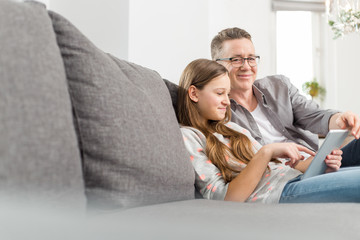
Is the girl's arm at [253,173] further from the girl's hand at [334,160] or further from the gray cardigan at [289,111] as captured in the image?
the gray cardigan at [289,111]

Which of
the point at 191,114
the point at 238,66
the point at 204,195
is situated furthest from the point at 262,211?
the point at 238,66

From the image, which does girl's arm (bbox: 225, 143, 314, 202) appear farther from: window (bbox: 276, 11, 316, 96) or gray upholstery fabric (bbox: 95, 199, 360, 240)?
window (bbox: 276, 11, 316, 96)

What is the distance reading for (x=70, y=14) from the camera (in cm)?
338

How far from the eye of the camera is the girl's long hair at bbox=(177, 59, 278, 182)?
1423mm

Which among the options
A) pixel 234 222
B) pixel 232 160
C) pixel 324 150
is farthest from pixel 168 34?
pixel 234 222

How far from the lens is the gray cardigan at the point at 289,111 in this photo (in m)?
2.08

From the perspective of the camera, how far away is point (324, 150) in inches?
54.3

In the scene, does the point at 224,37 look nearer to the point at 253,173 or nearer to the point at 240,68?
the point at 240,68

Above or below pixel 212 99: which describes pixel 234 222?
below

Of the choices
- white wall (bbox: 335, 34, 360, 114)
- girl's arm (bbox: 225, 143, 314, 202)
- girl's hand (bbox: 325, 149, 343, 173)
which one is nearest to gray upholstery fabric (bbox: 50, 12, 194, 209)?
girl's arm (bbox: 225, 143, 314, 202)

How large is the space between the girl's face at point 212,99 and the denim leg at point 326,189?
1.48 ft

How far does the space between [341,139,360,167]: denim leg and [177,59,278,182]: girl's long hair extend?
517mm

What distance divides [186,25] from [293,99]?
5.58 ft

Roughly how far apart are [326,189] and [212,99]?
0.60 meters
